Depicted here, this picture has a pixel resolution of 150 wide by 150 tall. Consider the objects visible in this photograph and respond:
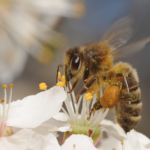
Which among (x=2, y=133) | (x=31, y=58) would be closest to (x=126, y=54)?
(x=2, y=133)

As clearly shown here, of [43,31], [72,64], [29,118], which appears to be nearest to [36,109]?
[29,118]

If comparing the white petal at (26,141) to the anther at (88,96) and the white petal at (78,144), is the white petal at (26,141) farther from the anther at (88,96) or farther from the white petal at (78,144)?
the anther at (88,96)

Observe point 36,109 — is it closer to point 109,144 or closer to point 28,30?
point 109,144

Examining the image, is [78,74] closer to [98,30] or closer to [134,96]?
[134,96]

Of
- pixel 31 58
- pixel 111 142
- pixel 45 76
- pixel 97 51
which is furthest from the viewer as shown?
pixel 31 58

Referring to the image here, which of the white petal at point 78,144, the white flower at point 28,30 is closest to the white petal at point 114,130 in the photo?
the white petal at point 78,144
